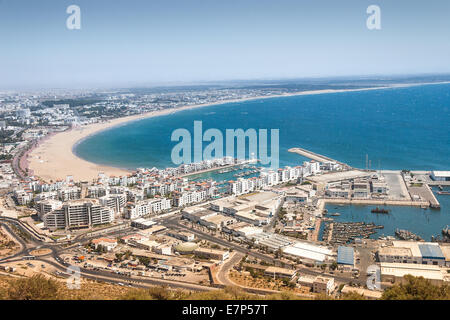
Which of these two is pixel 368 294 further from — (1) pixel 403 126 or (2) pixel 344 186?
(1) pixel 403 126

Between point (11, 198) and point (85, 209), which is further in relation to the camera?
point (11, 198)

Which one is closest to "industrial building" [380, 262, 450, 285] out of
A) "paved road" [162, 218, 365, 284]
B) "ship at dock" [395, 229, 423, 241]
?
"paved road" [162, 218, 365, 284]

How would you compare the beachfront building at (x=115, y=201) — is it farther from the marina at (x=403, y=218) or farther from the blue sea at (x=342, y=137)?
the marina at (x=403, y=218)

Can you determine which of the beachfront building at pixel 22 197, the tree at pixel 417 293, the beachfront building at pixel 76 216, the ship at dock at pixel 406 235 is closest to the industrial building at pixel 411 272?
the ship at dock at pixel 406 235

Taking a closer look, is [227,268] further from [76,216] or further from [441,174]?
[441,174]

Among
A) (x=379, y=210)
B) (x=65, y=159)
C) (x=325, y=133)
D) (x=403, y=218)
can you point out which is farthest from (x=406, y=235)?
(x=325, y=133)
